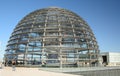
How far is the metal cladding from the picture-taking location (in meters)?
44.4

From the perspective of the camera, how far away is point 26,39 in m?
47.6

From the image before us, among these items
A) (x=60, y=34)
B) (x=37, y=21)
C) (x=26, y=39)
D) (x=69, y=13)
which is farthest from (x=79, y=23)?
(x=26, y=39)

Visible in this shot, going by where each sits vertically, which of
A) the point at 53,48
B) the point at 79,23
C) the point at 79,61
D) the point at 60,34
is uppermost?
the point at 79,23

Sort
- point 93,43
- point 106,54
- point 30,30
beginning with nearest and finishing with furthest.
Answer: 1. point 30,30
2. point 93,43
3. point 106,54

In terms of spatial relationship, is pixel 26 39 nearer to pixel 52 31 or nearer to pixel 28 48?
pixel 28 48

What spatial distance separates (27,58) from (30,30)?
23.2 ft

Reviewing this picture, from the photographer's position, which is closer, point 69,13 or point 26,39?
point 26,39

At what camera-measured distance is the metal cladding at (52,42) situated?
44.4 m

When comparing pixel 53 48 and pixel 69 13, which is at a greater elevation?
pixel 69 13

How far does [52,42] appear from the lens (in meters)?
45.9

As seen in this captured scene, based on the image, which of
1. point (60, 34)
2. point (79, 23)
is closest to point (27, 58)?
point (60, 34)

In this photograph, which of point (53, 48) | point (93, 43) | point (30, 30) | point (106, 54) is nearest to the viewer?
point (53, 48)

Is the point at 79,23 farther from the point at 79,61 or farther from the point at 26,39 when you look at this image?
the point at 26,39

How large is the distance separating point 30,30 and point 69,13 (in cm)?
1208
